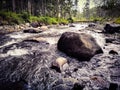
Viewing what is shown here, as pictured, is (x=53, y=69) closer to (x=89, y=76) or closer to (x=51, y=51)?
(x=89, y=76)

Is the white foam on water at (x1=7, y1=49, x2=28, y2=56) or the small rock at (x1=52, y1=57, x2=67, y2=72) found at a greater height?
the white foam on water at (x1=7, y1=49, x2=28, y2=56)

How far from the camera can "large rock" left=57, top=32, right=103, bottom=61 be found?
9.19 meters

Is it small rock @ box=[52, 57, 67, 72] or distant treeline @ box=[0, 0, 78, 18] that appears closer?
small rock @ box=[52, 57, 67, 72]

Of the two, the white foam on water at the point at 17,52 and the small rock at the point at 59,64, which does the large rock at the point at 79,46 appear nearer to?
the small rock at the point at 59,64

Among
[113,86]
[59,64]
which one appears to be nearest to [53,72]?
[59,64]

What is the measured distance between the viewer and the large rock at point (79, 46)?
362 inches

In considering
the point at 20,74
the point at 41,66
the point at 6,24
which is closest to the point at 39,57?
the point at 41,66

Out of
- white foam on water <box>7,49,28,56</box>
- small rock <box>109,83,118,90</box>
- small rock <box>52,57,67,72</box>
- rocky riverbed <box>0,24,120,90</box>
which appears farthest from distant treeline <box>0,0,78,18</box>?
small rock <box>109,83,118,90</box>

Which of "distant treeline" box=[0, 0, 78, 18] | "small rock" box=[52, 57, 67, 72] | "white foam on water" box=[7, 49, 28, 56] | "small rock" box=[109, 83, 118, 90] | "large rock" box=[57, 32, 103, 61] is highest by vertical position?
"distant treeline" box=[0, 0, 78, 18]

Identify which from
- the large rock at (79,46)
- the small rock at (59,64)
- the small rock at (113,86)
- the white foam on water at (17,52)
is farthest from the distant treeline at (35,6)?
the small rock at (113,86)

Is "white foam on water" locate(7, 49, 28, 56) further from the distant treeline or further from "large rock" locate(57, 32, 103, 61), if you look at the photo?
the distant treeline

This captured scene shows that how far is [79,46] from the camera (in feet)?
31.3

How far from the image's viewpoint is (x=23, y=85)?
6.78m

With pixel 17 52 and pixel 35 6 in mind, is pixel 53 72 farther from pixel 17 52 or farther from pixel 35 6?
pixel 35 6
